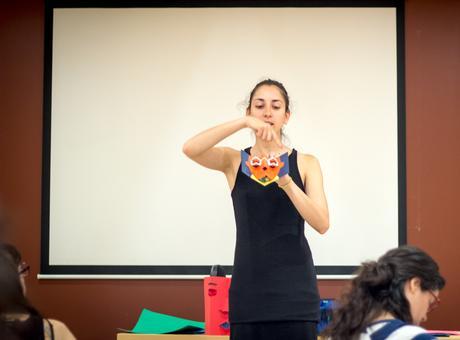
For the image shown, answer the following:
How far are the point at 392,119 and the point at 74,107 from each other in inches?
71.6

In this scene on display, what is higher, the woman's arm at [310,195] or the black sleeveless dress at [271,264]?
the woman's arm at [310,195]

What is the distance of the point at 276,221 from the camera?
2.51 m

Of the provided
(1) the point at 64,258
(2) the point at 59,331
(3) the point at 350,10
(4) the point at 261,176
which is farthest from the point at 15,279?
(3) the point at 350,10

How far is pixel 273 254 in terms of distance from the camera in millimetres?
2477

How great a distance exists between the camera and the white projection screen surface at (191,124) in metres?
4.39

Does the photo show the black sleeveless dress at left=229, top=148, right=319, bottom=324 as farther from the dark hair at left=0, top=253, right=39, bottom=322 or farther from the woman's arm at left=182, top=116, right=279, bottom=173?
the dark hair at left=0, top=253, right=39, bottom=322

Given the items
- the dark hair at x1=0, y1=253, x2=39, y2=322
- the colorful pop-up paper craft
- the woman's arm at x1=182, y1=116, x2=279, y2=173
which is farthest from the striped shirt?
the dark hair at x1=0, y1=253, x2=39, y2=322

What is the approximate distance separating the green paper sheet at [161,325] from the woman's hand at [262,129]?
146 cm

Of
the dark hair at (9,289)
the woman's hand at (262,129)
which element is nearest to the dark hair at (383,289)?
the woman's hand at (262,129)

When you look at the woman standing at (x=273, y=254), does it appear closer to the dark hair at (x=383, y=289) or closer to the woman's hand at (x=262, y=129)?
the woman's hand at (x=262, y=129)

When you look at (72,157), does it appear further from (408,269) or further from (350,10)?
(408,269)

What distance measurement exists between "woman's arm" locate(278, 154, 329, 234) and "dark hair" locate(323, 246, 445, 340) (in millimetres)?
489

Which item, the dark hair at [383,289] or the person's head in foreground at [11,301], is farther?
the dark hair at [383,289]

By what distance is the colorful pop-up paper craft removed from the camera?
2451 millimetres
